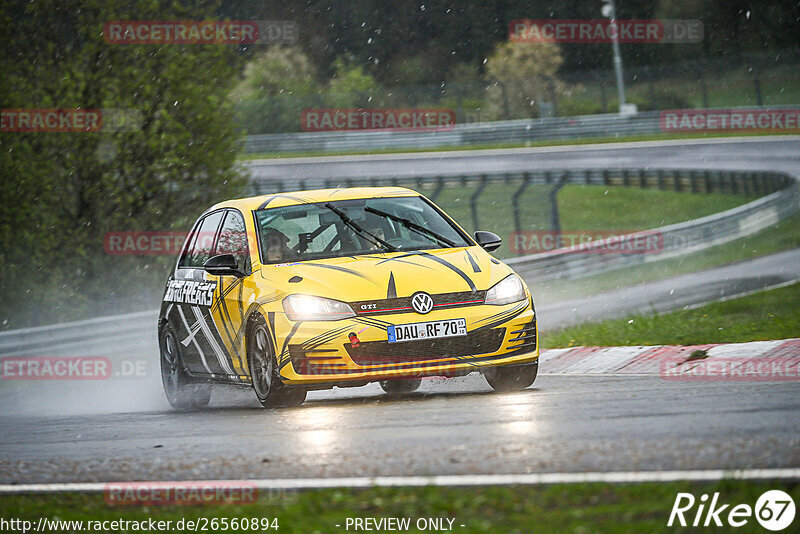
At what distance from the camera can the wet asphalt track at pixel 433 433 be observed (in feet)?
18.6

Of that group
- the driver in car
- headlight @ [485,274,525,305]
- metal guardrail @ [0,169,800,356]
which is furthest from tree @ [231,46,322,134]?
headlight @ [485,274,525,305]

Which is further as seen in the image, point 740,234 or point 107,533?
point 740,234

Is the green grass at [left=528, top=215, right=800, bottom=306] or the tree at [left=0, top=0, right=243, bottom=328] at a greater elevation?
the tree at [left=0, top=0, right=243, bottom=328]

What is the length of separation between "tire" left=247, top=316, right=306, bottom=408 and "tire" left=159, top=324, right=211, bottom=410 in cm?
153

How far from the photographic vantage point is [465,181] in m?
29.3

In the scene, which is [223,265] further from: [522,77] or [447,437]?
[522,77]

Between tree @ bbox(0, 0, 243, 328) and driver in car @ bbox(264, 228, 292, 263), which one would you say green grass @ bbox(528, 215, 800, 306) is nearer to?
tree @ bbox(0, 0, 243, 328)

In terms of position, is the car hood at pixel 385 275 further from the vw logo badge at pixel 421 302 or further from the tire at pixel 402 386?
the tire at pixel 402 386

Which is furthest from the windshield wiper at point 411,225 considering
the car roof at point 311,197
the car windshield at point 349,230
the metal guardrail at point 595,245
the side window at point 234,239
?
the metal guardrail at point 595,245

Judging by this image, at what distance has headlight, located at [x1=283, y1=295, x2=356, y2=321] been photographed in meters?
8.53

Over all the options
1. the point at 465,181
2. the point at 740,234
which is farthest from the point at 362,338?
the point at 465,181

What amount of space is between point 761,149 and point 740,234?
13148 millimetres

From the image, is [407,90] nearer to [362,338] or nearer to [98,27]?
[98,27]

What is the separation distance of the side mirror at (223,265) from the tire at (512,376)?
6.69ft
